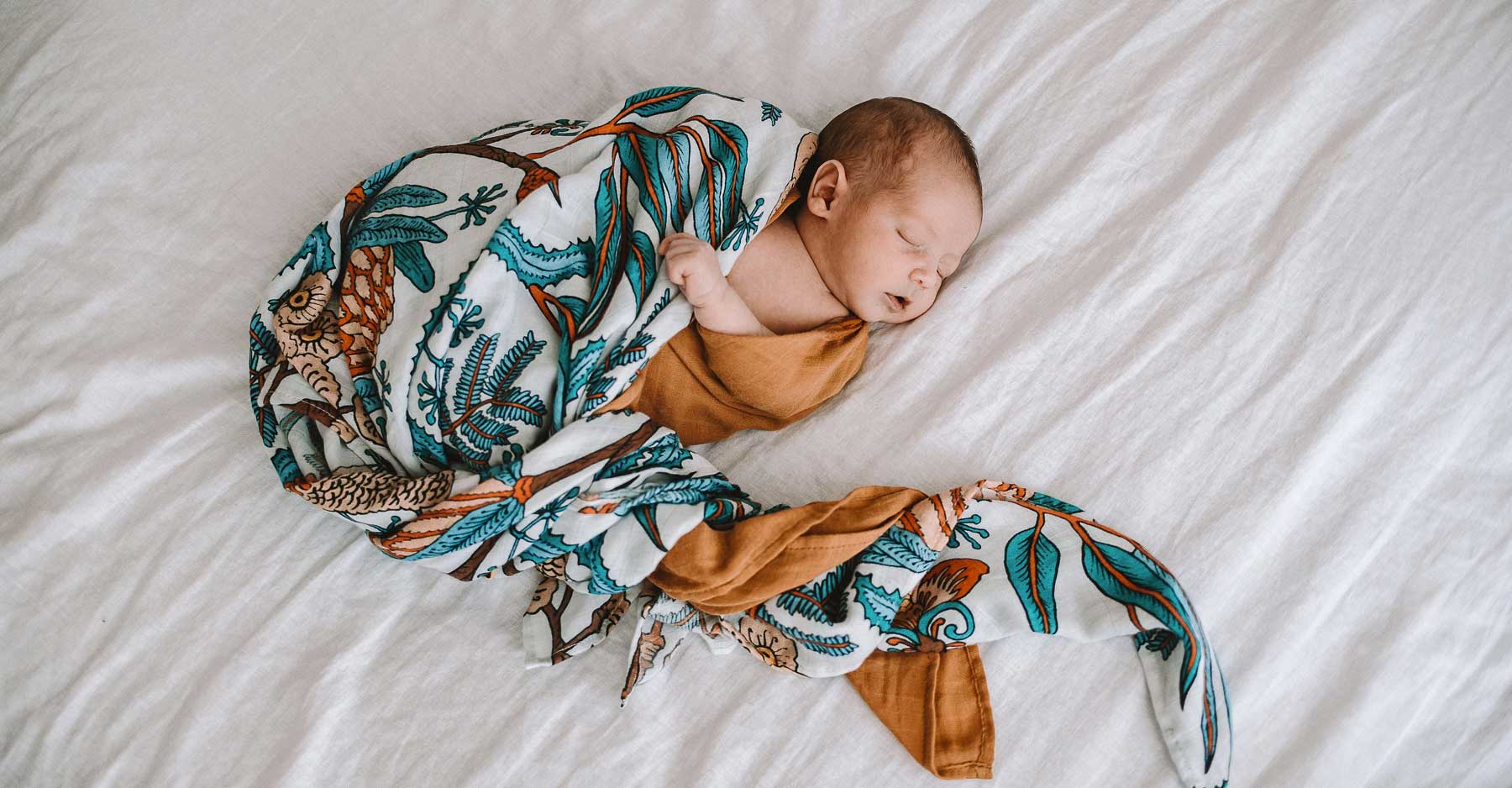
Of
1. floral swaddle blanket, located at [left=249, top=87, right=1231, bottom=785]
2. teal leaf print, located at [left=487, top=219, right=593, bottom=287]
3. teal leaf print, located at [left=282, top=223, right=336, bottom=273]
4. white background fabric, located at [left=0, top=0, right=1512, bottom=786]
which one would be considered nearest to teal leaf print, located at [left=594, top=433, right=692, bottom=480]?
floral swaddle blanket, located at [left=249, top=87, right=1231, bottom=785]

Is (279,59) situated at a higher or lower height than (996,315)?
higher

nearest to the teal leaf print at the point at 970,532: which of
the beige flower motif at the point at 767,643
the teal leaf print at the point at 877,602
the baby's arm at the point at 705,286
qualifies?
the teal leaf print at the point at 877,602

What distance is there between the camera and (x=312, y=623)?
1.05 m

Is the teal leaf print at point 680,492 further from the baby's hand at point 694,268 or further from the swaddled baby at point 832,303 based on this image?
the baby's hand at point 694,268

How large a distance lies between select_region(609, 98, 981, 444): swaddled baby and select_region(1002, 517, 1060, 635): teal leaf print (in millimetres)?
291

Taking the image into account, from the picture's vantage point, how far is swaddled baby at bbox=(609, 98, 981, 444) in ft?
3.57

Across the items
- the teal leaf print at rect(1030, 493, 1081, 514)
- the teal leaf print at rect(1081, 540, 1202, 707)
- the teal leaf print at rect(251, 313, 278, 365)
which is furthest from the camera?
the teal leaf print at rect(251, 313, 278, 365)

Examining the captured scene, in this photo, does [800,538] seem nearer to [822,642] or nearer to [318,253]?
[822,642]

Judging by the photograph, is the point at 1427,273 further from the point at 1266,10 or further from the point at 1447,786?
the point at 1447,786

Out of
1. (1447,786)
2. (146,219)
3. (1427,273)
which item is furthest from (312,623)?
(1427,273)

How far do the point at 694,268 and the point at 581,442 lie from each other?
236 millimetres

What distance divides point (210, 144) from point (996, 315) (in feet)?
3.74

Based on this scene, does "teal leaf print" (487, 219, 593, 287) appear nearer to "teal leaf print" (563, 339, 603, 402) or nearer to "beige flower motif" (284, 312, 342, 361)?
"teal leaf print" (563, 339, 603, 402)

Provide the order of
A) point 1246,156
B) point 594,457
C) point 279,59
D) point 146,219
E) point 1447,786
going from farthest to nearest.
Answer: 1. point 279,59
2. point 146,219
3. point 1246,156
4. point 594,457
5. point 1447,786
